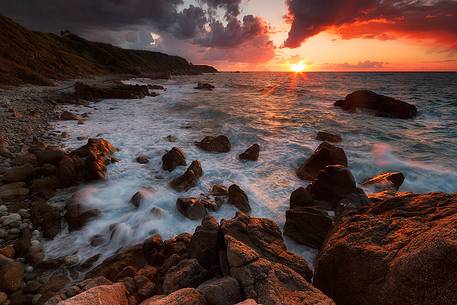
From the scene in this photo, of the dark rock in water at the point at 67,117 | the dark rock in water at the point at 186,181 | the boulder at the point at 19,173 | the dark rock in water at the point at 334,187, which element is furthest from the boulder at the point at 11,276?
the dark rock in water at the point at 67,117

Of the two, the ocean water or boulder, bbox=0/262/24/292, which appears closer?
boulder, bbox=0/262/24/292

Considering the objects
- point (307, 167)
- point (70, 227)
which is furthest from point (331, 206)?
point (70, 227)

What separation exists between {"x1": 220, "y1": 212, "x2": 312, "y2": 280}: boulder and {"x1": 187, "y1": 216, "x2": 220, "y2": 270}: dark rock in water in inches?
11.5

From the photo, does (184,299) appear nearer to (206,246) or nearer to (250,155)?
(206,246)

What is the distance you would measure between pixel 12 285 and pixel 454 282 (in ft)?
21.5

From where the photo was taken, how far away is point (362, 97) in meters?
26.3

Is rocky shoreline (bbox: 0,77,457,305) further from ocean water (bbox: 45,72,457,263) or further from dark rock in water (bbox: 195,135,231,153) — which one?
dark rock in water (bbox: 195,135,231,153)

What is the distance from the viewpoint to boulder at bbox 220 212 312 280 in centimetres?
425

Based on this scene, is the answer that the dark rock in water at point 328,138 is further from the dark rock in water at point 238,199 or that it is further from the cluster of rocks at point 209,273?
the cluster of rocks at point 209,273

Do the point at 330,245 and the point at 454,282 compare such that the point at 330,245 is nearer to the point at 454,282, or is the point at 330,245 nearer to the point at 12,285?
the point at 454,282

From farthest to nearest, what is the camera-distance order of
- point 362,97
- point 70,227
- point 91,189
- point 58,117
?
1. point 362,97
2. point 58,117
3. point 91,189
4. point 70,227

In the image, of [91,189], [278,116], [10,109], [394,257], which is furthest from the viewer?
[278,116]

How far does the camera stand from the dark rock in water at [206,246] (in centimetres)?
489

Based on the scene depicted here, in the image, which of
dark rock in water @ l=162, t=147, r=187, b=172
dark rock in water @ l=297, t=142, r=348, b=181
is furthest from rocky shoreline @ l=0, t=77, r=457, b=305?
dark rock in water @ l=297, t=142, r=348, b=181
